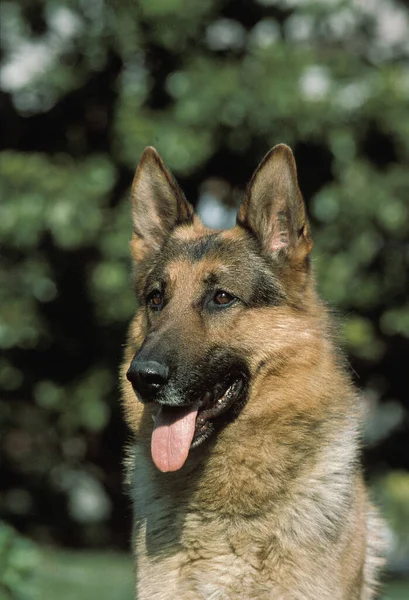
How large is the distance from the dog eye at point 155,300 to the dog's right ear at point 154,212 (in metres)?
0.50

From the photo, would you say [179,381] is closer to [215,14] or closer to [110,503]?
[215,14]

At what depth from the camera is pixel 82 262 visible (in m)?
12.8

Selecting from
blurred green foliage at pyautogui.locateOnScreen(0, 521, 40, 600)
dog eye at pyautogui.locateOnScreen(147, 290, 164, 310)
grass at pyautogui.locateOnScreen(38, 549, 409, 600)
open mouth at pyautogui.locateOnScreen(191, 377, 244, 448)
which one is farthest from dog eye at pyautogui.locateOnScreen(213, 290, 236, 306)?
grass at pyautogui.locateOnScreen(38, 549, 409, 600)

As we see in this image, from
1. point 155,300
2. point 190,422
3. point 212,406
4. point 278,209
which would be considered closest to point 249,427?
point 212,406

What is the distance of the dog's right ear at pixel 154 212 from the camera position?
20.1ft

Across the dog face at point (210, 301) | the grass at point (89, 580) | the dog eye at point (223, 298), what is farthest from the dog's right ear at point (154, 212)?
the grass at point (89, 580)

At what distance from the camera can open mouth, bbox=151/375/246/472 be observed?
509 cm

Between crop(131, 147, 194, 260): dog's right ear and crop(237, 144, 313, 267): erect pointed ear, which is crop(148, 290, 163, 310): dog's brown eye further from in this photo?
crop(237, 144, 313, 267): erect pointed ear

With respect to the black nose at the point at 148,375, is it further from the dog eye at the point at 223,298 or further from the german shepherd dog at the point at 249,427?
the dog eye at the point at 223,298

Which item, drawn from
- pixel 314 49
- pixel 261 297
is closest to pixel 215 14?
pixel 314 49

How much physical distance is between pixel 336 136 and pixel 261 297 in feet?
23.2

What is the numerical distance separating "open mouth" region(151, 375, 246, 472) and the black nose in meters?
0.27

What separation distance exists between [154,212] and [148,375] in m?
1.65

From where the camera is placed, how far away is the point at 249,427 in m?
5.25
